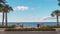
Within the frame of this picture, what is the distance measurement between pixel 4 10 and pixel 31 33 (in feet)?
118

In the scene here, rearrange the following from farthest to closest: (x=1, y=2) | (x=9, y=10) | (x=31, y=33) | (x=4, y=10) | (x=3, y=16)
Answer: (x=9, y=10), (x=4, y=10), (x=3, y=16), (x=1, y=2), (x=31, y=33)

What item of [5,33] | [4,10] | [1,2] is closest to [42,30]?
[5,33]

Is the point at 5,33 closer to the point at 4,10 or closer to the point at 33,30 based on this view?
the point at 33,30

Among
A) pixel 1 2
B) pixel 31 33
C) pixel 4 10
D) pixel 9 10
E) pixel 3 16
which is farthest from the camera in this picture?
pixel 9 10

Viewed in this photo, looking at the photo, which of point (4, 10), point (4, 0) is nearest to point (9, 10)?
point (4, 10)

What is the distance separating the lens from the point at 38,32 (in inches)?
698

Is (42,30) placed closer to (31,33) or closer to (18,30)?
(31,33)

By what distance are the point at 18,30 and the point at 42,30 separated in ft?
8.78

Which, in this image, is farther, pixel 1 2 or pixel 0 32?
pixel 1 2

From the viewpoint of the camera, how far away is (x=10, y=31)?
18.0 metres

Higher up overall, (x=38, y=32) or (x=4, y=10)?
(x=4, y=10)

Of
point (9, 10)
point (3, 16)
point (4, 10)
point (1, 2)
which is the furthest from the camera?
point (9, 10)

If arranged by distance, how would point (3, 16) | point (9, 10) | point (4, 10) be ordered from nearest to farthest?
point (3, 16) < point (4, 10) < point (9, 10)

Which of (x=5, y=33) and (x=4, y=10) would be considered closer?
(x=5, y=33)
